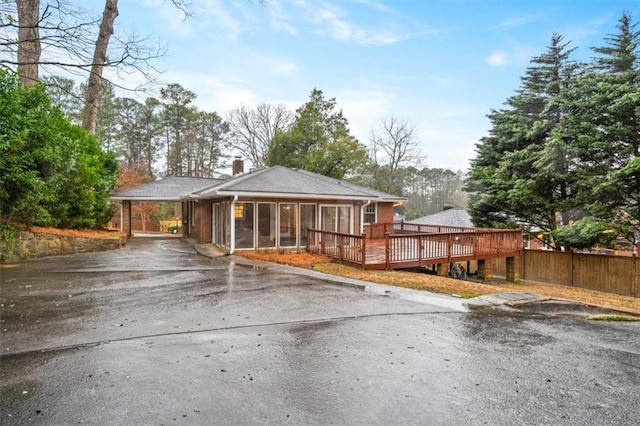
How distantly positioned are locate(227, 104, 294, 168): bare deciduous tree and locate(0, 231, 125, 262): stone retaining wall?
80.7 ft

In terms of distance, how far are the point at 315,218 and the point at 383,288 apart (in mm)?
7138

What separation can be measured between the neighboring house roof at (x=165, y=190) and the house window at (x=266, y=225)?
251 inches

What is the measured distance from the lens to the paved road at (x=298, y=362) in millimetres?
2803

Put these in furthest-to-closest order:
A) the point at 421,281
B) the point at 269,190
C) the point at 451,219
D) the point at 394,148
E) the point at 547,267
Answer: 1. the point at 394,148
2. the point at 451,219
3. the point at 547,267
4. the point at 269,190
5. the point at 421,281

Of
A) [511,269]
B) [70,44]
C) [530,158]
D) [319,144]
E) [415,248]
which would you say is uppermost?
[319,144]

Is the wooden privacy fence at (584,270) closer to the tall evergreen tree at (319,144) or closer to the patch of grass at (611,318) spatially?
the patch of grass at (611,318)

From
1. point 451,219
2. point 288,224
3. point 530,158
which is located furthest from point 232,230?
point 451,219

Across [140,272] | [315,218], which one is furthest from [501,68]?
[140,272]

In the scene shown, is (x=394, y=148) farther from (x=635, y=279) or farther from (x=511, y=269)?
(x=635, y=279)

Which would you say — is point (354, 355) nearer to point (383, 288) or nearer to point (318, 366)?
point (318, 366)

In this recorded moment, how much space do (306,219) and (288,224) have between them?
803 millimetres

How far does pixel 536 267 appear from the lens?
15602 mm

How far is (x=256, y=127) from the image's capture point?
124ft

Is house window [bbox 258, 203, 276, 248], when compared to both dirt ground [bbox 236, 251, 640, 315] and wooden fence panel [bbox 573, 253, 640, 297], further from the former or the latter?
wooden fence panel [bbox 573, 253, 640, 297]
